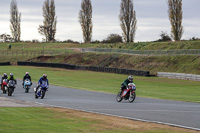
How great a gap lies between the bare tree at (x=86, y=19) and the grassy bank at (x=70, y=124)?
3654 inches

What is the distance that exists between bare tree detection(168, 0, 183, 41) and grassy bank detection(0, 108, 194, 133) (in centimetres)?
6543

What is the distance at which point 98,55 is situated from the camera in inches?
3600

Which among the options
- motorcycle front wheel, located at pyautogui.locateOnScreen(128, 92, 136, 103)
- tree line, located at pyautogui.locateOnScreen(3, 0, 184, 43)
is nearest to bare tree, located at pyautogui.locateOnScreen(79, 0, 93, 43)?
tree line, located at pyautogui.locateOnScreen(3, 0, 184, 43)

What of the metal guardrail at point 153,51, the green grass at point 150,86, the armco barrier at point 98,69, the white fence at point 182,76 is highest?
the metal guardrail at point 153,51

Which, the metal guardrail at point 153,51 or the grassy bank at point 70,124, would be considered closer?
the grassy bank at point 70,124

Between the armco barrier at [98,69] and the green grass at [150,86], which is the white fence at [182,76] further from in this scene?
the armco barrier at [98,69]

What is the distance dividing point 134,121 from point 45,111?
479 centimetres

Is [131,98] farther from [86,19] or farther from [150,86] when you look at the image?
[86,19]

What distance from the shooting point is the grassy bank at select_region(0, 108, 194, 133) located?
507 inches

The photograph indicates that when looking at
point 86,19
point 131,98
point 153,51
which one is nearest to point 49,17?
point 86,19

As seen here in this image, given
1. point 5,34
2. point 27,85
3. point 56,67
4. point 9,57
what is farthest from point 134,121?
point 5,34

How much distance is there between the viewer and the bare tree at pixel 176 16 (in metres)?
80.4

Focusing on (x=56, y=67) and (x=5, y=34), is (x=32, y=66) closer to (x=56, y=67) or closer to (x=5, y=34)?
(x=56, y=67)

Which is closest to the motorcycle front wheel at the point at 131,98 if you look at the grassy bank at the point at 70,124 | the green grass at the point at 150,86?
the green grass at the point at 150,86
